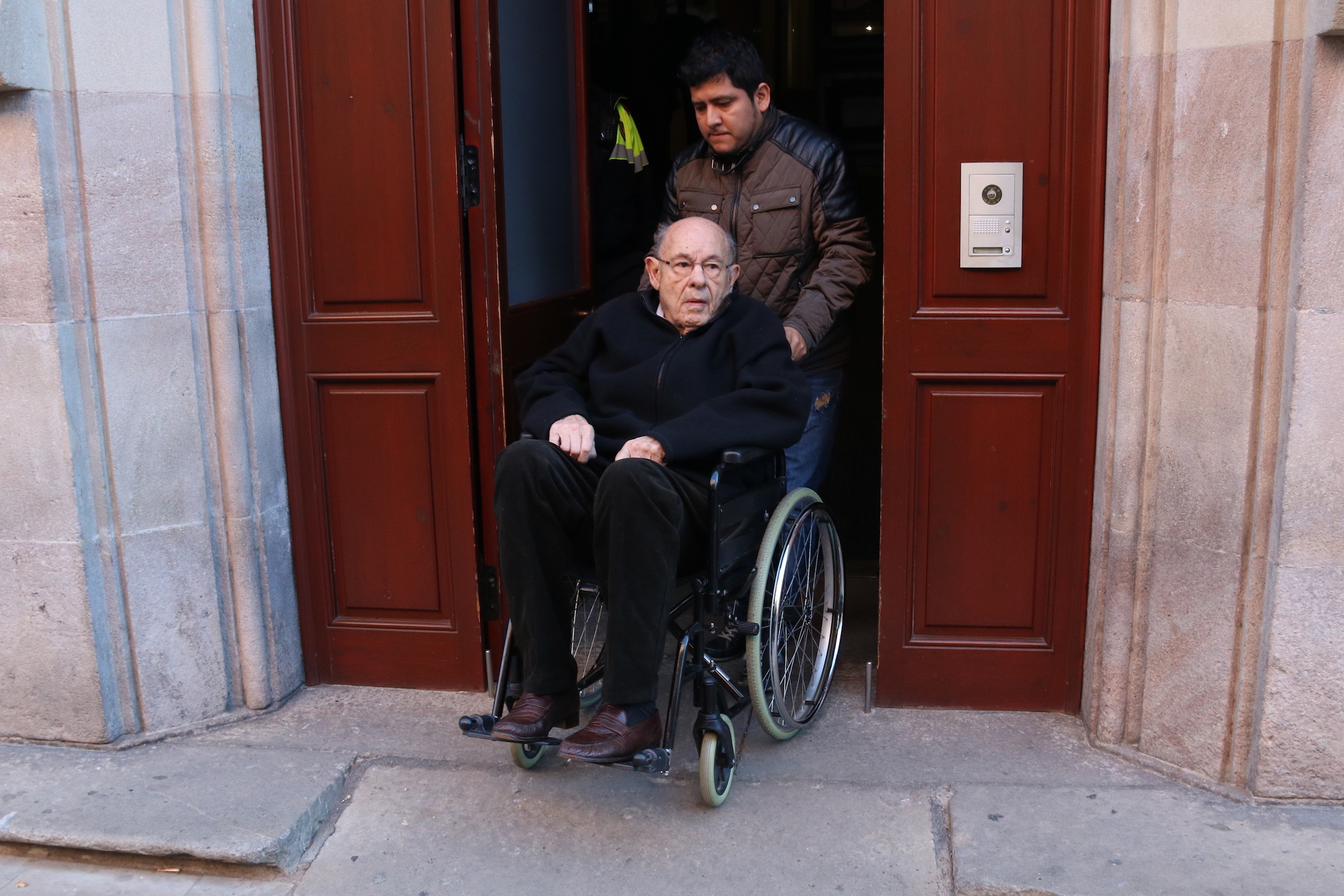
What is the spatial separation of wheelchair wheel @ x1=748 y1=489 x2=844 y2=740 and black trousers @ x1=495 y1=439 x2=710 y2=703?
21 cm

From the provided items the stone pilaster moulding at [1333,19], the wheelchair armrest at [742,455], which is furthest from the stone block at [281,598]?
the stone pilaster moulding at [1333,19]

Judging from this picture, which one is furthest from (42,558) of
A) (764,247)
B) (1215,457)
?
(1215,457)

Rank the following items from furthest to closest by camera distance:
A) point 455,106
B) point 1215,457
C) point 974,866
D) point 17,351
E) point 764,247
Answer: point 764,247
point 455,106
point 17,351
point 1215,457
point 974,866

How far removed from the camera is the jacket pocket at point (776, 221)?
3.73 metres

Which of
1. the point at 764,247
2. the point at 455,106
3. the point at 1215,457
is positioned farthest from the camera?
the point at 764,247

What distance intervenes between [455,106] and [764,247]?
3.34 ft

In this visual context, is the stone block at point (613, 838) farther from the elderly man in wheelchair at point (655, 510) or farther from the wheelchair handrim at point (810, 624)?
the wheelchair handrim at point (810, 624)

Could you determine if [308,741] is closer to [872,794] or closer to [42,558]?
[42,558]

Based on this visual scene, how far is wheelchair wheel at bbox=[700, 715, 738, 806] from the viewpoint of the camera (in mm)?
2990

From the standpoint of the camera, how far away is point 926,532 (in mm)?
3525

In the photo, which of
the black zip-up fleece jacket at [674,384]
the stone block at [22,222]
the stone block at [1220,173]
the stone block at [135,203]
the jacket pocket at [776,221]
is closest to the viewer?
the stone block at [1220,173]

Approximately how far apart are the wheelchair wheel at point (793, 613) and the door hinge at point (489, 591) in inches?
35.0

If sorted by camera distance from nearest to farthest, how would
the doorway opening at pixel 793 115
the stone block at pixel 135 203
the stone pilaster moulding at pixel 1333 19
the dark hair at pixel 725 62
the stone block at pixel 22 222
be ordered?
the stone pilaster moulding at pixel 1333 19 < the stone block at pixel 22 222 < the stone block at pixel 135 203 < the dark hair at pixel 725 62 < the doorway opening at pixel 793 115

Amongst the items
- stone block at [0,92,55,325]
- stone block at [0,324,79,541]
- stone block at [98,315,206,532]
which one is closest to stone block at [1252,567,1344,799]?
stone block at [98,315,206,532]
